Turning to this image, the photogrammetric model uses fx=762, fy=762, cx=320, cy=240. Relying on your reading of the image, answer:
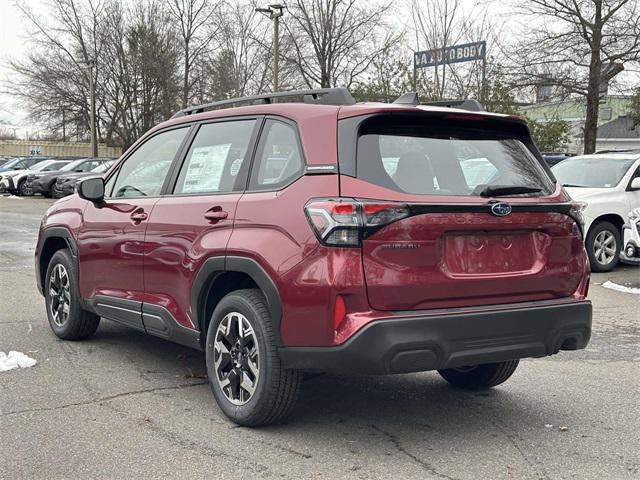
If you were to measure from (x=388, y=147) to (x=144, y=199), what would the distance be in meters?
2.01

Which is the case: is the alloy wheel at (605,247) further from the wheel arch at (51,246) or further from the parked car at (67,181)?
the parked car at (67,181)

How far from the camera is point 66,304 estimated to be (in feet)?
20.1

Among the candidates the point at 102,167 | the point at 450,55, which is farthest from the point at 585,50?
the point at 102,167

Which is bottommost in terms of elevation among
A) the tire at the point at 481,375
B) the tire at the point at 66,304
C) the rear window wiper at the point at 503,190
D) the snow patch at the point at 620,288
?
the snow patch at the point at 620,288

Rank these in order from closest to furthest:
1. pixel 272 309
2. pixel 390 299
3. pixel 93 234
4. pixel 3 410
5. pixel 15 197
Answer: pixel 390 299, pixel 272 309, pixel 3 410, pixel 93 234, pixel 15 197

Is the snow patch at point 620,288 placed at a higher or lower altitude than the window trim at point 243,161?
lower

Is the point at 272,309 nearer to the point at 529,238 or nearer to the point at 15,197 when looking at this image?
the point at 529,238

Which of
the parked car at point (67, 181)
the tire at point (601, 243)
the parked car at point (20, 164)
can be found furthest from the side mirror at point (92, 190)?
the parked car at point (20, 164)

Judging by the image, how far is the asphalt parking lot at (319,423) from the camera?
3.63m

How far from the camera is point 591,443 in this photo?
4051mm

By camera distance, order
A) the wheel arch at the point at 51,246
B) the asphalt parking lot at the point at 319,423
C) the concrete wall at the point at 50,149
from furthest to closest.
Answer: the concrete wall at the point at 50,149, the wheel arch at the point at 51,246, the asphalt parking lot at the point at 319,423

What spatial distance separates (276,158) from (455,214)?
1.05 meters

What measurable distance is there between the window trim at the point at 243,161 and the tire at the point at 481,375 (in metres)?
1.90

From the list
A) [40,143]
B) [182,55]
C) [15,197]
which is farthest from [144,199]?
[40,143]
